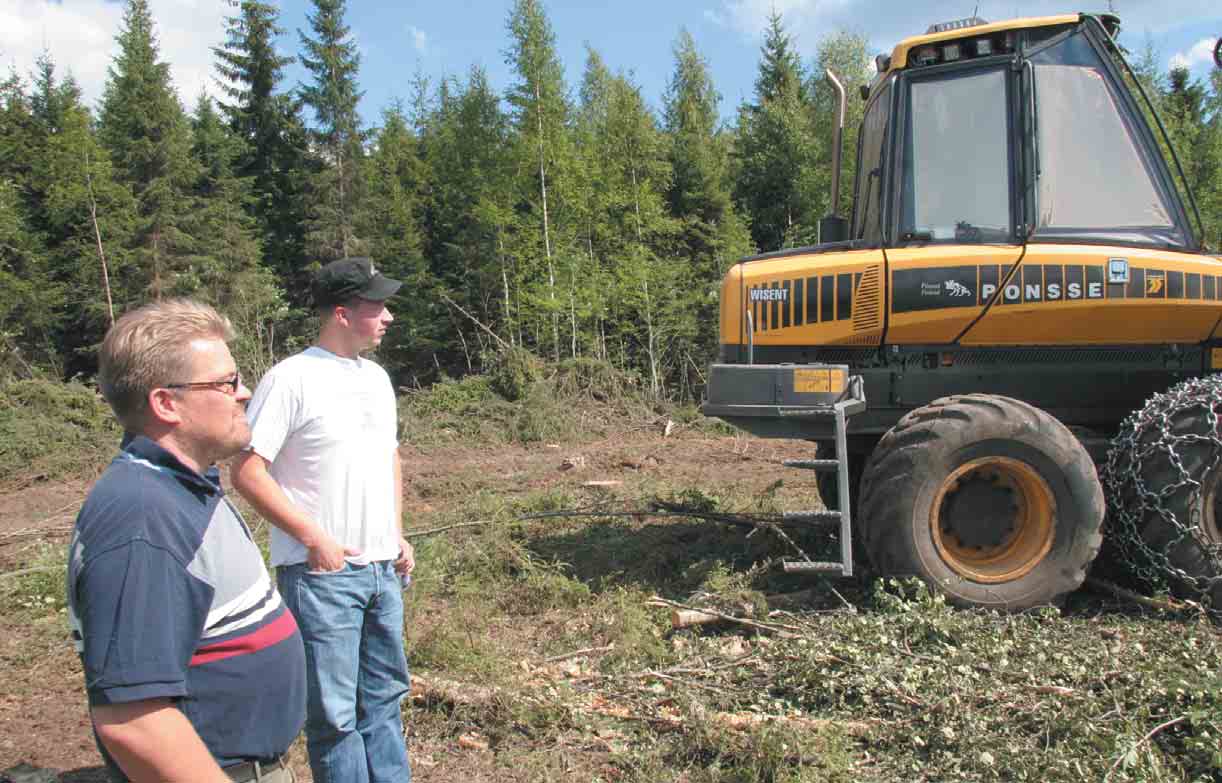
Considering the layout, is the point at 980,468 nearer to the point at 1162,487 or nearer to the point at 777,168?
the point at 1162,487

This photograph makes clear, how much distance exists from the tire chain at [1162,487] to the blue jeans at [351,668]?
3.50 meters

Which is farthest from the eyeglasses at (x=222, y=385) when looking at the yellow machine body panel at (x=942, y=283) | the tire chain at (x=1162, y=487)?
the tire chain at (x=1162, y=487)

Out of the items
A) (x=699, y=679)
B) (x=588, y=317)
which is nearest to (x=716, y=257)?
(x=588, y=317)

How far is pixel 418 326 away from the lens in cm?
2084

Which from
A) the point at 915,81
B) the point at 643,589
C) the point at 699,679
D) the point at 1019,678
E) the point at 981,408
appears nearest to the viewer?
the point at 1019,678

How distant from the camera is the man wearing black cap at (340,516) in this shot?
2.59 meters

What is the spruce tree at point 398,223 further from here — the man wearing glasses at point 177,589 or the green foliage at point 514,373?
the man wearing glasses at point 177,589

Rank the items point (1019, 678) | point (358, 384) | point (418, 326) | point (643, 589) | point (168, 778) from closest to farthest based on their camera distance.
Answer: point (168, 778)
point (358, 384)
point (1019, 678)
point (643, 589)
point (418, 326)

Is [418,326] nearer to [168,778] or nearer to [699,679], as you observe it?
[699,679]

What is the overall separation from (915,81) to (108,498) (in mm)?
4405

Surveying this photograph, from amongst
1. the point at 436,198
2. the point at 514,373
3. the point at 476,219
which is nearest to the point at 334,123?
the point at 436,198

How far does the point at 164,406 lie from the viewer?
1.69m

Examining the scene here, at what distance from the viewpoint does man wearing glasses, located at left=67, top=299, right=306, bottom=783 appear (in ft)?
4.82

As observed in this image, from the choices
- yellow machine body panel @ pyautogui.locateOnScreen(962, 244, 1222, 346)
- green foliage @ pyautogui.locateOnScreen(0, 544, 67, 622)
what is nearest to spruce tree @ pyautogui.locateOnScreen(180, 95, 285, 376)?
green foliage @ pyautogui.locateOnScreen(0, 544, 67, 622)
